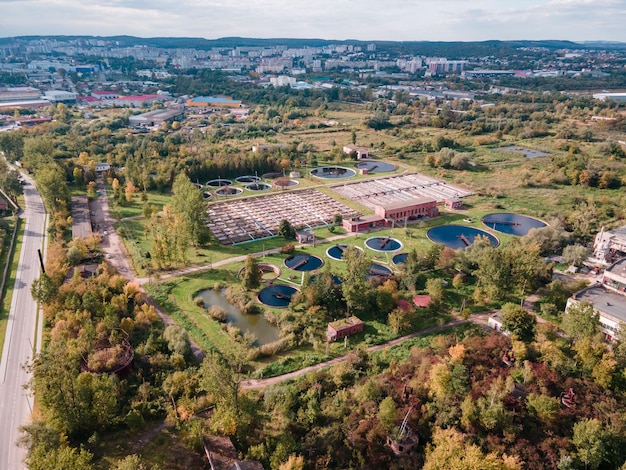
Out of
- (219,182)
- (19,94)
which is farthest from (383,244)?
(19,94)

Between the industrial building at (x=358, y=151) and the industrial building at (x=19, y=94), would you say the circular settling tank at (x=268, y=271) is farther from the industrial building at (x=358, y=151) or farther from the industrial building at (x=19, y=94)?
the industrial building at (x=19, y=94)

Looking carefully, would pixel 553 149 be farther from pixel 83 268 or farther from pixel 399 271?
pixel 83 268

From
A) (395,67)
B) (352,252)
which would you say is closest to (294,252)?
(352,252)

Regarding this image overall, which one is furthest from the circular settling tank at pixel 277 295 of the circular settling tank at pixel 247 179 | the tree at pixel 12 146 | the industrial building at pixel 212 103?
the industrial building at pixel 212 103

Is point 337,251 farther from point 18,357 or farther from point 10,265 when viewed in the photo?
point 10,265

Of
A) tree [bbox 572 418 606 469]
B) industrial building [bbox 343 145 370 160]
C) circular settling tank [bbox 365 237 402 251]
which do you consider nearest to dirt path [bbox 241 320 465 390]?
tree [bbox 572 418 606 469]
